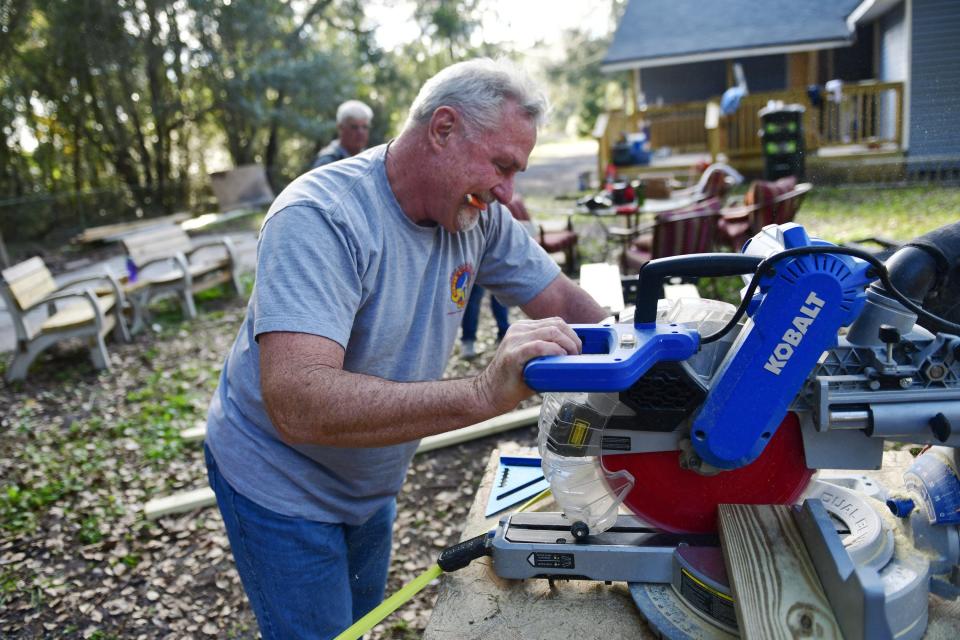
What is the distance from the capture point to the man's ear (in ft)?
4.68

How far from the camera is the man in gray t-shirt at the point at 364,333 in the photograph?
3.97 ft

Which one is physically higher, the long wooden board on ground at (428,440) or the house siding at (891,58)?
the house siding at (891,58)

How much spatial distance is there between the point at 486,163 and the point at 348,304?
15.8 inches

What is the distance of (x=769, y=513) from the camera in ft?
3.85

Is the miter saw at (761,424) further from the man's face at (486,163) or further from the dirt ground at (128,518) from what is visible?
the dirt ground at (128,518)

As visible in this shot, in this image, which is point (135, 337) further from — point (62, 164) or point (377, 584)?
point (62, 164)

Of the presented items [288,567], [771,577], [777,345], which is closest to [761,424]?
[777,345]

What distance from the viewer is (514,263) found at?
71.2 inches

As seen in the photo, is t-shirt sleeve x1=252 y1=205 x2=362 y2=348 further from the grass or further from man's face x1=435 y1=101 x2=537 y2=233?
the grass

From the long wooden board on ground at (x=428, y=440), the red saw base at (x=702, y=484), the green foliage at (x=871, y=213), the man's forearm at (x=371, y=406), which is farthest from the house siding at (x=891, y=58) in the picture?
the man's forearm at (x=371, y=406)

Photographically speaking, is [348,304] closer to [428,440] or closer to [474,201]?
[474,201]

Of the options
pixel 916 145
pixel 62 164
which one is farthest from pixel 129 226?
pixel 916 145

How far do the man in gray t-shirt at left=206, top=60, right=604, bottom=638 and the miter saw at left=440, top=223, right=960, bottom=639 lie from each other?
0.45 ft

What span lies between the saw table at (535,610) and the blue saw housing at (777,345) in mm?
331
